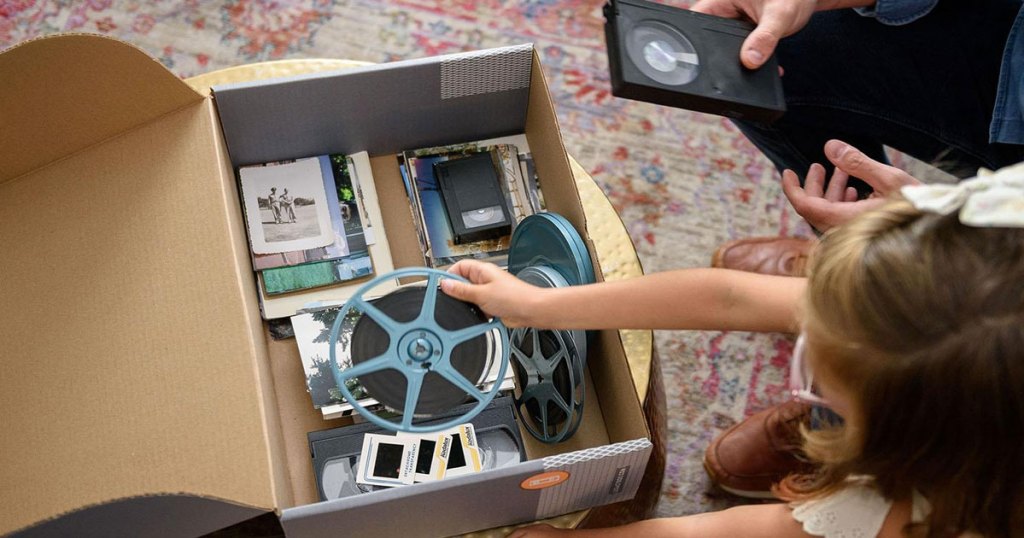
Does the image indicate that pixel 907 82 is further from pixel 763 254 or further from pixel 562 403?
pixel 562 403

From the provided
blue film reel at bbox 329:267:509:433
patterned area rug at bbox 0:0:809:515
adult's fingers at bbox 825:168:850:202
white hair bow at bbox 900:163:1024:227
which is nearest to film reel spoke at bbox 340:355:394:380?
blue film reel at bbox 329:267:509:433

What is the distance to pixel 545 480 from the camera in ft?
3.33

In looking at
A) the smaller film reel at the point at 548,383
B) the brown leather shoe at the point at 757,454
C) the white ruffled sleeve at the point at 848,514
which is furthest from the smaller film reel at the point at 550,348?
the brown leather shoe at the point at 757,454

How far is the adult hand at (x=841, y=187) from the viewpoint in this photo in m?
1.21

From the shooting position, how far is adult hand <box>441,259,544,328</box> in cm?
105

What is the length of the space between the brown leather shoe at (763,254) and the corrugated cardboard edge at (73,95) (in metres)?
1.01

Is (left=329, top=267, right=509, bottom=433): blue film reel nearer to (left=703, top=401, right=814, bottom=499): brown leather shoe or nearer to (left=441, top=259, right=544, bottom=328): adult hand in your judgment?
(left=441, top=259, right=544, bottom=328): adult hand

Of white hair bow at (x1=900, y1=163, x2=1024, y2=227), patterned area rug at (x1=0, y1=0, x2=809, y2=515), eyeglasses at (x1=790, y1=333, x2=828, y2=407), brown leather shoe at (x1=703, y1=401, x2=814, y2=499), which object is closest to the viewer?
white hair bow at (x1=900, y1=163, x2=1024, y2=227)

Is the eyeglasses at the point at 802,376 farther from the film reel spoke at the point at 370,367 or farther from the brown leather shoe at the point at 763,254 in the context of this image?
the brown leather shoe at the point at 763,254

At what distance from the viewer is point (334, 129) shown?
4.42ft

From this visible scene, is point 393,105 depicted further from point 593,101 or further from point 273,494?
point 593,101

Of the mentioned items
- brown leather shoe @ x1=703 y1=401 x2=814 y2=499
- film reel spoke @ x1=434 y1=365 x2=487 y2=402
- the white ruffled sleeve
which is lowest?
brown leather shoe @ x1=703 y1=401 x2=814 y2=499

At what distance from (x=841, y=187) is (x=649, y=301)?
0.44 metres

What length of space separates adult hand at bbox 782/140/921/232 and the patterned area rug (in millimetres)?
484
